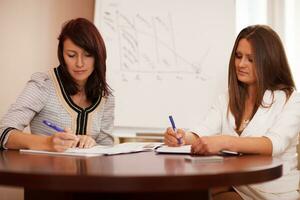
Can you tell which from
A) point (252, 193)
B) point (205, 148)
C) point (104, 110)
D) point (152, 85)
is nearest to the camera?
point (205, 148)

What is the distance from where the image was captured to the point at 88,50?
1.89 metres

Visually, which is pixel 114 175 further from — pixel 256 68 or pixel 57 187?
pixel 256 68

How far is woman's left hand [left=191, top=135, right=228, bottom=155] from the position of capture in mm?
1452

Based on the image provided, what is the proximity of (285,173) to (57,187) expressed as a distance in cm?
102

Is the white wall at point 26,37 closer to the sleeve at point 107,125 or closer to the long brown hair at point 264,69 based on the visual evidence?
the sleeve at point 107,125

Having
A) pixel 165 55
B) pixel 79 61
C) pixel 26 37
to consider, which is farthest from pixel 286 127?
pixel 26 37

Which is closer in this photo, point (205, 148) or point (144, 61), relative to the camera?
point (205, 148)

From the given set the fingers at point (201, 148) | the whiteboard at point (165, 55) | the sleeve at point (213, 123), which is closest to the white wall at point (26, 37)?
the whiteboard at point (165, 55)

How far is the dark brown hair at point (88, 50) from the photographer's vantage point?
188cm

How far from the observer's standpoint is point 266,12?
2.78 m

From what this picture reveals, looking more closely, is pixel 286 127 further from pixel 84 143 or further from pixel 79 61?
pixel 79 61

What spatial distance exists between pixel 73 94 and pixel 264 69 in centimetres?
75

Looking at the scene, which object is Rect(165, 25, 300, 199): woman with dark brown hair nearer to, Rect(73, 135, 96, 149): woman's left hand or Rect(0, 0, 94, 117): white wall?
Rect(73, 135, 96, 149): woman's left hand

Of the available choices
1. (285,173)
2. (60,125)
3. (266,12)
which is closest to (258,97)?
(285,173)
